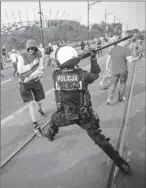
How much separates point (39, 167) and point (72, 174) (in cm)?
55

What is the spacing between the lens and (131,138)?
3.49 m

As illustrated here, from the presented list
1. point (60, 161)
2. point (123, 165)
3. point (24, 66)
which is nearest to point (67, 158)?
point (60, 161)

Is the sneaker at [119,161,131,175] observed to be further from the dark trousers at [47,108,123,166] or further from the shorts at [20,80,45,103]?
the shorts at [20,80,45,103]

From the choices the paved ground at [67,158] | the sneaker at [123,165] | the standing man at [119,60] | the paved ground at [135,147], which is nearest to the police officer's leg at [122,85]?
the standing man at [119,60]

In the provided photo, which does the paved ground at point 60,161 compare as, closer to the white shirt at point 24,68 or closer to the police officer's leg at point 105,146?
the police officer's leg at point 105,146

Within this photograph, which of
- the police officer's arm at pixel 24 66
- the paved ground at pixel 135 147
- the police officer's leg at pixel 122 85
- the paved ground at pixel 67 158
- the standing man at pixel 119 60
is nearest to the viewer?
the paved ground at pixel 135 147

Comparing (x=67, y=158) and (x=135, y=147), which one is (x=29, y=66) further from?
(x=135, y=147)

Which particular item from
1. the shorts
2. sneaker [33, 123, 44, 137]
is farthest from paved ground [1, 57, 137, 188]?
the shorts

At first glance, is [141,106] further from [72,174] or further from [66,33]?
[66,33]

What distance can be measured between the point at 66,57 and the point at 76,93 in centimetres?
49

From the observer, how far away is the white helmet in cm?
239

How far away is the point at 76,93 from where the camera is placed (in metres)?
2.58

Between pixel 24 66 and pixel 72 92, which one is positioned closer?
pixel 72 92

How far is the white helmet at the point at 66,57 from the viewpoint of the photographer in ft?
7.84
